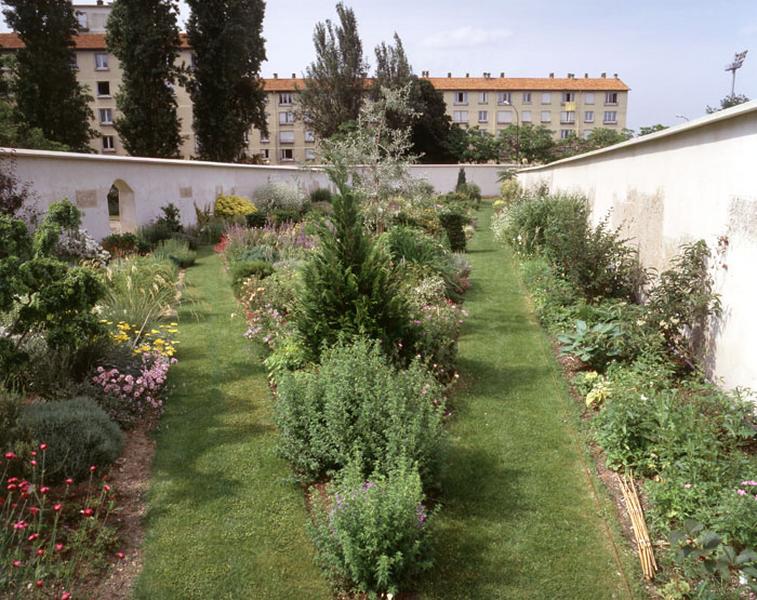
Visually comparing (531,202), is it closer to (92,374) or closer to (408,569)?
(92,374)

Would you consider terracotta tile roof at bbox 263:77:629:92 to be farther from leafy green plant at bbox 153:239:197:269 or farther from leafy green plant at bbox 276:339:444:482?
leafy green plant at bbox 276:339:444:482

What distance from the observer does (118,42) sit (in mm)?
28062

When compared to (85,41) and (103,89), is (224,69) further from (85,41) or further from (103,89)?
(85,41)

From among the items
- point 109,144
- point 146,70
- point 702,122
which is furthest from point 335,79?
point 702,122

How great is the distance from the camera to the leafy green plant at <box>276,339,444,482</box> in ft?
14.0

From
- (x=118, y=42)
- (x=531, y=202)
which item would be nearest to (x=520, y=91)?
(x=118, y=42)

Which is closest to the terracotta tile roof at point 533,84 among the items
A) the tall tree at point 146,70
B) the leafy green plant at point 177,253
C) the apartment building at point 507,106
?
the apartment building at point 507,106

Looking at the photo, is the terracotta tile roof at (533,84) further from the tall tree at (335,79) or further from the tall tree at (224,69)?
the tall tree at (224,69)

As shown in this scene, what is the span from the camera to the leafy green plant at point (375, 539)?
10.7 feet

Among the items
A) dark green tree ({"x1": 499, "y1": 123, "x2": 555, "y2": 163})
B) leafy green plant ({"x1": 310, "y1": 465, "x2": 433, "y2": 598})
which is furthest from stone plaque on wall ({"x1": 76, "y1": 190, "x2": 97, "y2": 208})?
dark green tree ({"x1": 499, "y1": 123, "x2": 555, "y2": 163})

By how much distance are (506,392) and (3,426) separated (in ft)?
15.6

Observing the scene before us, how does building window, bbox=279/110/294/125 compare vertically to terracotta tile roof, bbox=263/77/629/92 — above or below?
below

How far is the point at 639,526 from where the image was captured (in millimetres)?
3887

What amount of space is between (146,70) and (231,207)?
40.5 feet
